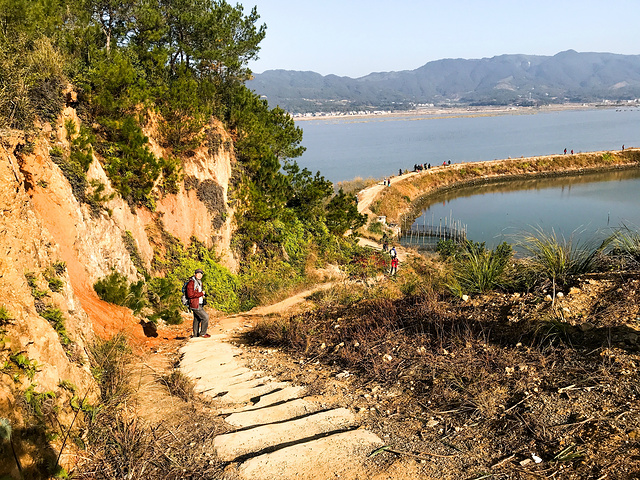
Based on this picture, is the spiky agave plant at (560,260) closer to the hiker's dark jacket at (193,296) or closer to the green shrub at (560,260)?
the green shrub at (560,260)

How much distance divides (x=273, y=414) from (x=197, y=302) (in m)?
5.37

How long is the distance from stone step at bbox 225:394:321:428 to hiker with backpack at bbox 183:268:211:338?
513cm

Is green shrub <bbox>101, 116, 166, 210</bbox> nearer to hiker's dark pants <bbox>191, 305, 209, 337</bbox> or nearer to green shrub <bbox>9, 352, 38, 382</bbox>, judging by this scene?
hiker's dark pants <bbox>191, 305, 209, 337</bbox>

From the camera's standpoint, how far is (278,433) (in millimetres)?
4875

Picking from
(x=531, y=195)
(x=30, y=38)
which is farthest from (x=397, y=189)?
(x=30, y=38)

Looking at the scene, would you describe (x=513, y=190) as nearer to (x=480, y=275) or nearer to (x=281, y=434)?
(x=480, y=275)

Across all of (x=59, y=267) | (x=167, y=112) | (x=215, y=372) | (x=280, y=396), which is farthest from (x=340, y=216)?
(x=280, y=396)

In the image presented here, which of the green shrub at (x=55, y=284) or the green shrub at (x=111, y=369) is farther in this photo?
the green shrub at (x=55, y=284)

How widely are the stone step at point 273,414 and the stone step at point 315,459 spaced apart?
719 millimetres

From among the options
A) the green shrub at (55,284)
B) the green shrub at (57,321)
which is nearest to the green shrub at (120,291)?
the green shrub at (55,284)

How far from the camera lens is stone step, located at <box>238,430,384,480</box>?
13.7 feet

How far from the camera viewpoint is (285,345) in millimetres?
8141

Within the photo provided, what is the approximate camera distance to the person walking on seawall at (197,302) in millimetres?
10234

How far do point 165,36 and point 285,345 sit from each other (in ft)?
61.3
